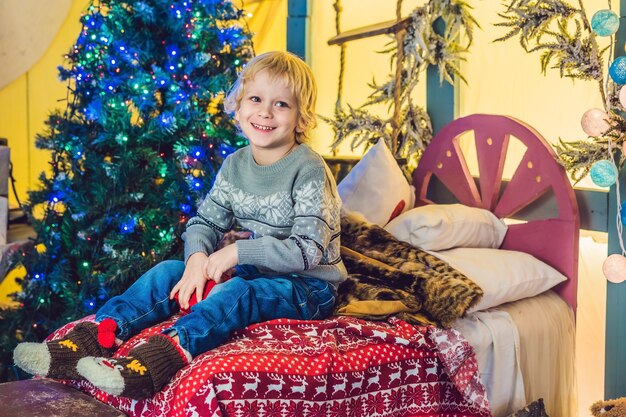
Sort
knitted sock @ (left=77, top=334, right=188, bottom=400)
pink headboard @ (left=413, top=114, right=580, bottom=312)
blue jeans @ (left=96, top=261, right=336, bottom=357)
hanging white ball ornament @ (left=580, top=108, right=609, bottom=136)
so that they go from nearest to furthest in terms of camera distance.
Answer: knitted sock @ (left=77, top=334, right=188, bottom=400), blue jeans @ (left=96, top=261, right=336, bottom=357), hanging white ball ornament @ (left=580, top=108, right=609, bottom=136), pink headboard @ (left=413, top=114, right=580, bottom=312)

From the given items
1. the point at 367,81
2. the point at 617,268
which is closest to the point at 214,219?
the point at 617,268

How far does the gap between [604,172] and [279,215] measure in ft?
3.17

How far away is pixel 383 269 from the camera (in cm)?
262

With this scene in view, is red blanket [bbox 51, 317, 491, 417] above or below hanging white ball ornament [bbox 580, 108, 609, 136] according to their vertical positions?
below

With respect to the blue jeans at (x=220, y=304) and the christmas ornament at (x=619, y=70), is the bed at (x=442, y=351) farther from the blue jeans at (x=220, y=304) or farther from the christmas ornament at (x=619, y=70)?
the christmas ornament at (x=619, y=70)

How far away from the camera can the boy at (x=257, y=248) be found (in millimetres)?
2156

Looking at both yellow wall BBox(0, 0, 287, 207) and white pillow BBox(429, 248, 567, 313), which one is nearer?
white pillow BBox(429, 248, 567, 313)

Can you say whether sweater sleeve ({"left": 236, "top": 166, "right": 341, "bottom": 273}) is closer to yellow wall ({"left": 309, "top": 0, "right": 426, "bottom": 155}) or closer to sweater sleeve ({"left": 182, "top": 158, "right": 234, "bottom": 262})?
sweater sleeve ({"left": 182, "top": 158, "right": 234, "bottom": 262})

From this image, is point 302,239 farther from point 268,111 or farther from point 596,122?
point 596,122

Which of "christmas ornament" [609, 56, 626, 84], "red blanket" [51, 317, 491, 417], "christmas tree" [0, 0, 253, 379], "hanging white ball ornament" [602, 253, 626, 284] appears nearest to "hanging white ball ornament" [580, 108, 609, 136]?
"christmas ornament" [609, 56, 626, 84]

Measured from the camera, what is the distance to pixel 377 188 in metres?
3.12

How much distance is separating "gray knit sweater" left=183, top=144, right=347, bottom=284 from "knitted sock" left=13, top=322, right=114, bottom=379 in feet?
1.40

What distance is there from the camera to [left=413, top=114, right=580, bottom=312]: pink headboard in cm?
286

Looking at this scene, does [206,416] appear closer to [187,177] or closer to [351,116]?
[187,177]
